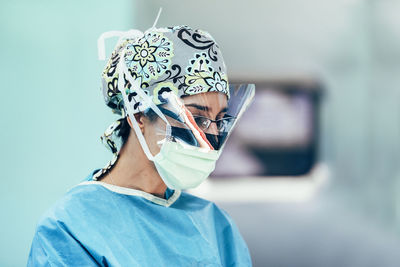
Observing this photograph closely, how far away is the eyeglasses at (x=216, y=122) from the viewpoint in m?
1.03

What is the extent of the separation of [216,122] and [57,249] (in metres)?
0.43

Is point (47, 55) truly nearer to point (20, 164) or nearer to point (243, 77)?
point (20, 164)

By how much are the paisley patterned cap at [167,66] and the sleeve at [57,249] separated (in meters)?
0.30

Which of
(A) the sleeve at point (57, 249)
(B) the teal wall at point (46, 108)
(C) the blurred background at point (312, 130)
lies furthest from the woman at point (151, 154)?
(C) the blurred background at point (312, 130)

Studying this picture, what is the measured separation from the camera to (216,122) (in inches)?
41.3

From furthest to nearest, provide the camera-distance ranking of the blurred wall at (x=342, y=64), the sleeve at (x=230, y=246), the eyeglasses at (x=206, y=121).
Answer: the blurred wall at (x=342, y=64), the sleeve at (x=230, y=246), the eyeglasses at (x=206, y=121)

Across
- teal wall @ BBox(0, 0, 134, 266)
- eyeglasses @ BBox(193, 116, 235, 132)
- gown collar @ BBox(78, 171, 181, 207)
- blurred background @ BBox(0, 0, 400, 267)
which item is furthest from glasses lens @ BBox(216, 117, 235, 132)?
blurred background @ BBox(0, 0, 400, 267)

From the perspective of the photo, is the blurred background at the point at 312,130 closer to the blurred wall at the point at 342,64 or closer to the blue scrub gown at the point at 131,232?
the blurred wall at the point at 342,64

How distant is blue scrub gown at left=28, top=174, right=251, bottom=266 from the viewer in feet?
3.06

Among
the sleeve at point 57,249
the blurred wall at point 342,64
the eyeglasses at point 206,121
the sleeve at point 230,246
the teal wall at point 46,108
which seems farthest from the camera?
the blurred wall at point 342,64

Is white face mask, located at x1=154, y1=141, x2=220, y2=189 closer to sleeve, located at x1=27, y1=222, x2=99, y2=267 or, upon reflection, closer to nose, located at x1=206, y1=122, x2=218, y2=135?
nose, located at x1=206, y1=122, x2=218, y2=135

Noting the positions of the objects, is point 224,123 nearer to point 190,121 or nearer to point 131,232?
point 190,121

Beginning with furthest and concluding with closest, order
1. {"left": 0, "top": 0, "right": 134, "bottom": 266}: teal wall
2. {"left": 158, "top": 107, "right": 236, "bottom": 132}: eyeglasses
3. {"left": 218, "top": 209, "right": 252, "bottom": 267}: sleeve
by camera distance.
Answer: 1. {"left": 0, "top": 0, "right": 134, "bottom": 266}: teal wall
2. {"left": 218, "top": 209, "right": 252, "bottom": 267}: sleeve
3. {"left": 158, "top": 107, "right": 236, "bottom": 132}: eyeglasses

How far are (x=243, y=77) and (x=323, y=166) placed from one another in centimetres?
69
